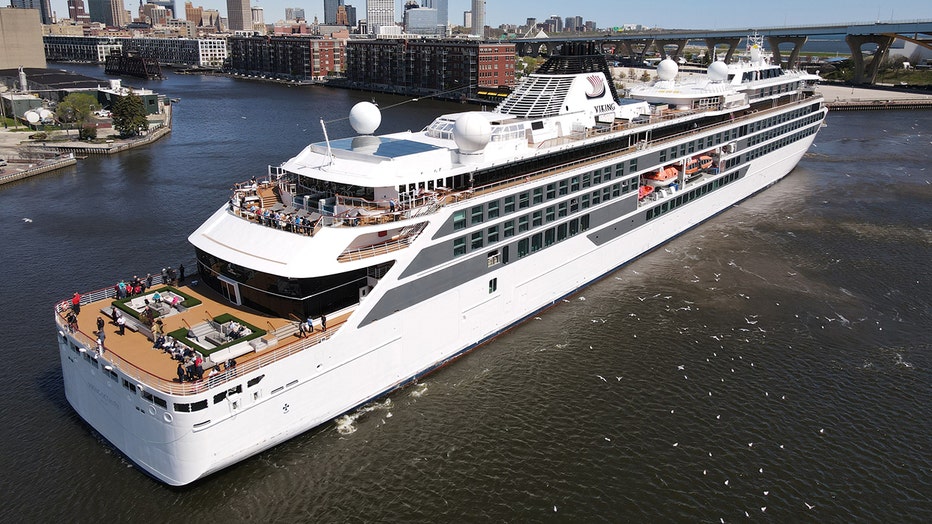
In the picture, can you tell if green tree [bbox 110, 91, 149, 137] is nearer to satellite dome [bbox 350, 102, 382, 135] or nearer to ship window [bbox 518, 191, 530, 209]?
satellite dome [bbox 350, 102, 382, 135]

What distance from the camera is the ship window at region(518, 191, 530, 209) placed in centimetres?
2620

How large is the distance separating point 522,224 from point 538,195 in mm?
1512

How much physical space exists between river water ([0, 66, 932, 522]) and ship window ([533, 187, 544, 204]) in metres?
5.32

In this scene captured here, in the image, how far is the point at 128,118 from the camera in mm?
74438

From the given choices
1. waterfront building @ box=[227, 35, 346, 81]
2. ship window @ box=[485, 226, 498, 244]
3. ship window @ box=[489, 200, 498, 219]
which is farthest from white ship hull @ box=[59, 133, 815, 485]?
waterfront building @ box=[227, 35, 346, 81]

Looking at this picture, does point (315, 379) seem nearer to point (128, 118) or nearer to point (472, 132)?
point (472, 132)

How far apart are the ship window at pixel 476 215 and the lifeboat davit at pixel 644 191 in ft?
44.0

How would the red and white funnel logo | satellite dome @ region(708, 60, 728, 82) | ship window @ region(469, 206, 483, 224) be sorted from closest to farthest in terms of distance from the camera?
ship window @ region(469, 206, 483, 224) → the red and white funnel logo → satellite dome @ region(708, 60, 728, 82)

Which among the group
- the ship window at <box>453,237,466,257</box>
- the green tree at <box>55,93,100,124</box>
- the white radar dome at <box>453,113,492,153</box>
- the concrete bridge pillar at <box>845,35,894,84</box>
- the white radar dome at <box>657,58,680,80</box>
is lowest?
the ship window at <box>453,237,466,257</box>

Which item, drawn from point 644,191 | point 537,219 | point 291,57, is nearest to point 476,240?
point 537,219

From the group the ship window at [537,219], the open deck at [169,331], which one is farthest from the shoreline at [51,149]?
the ship window at [537,219]

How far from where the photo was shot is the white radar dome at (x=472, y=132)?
24.9 m

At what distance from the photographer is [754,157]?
4684 cm

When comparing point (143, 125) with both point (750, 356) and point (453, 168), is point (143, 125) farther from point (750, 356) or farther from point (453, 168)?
point (750, 356)
